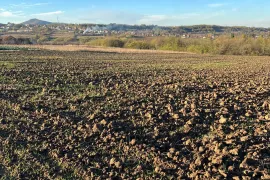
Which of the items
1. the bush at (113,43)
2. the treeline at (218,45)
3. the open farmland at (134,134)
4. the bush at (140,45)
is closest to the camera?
the open farmland at (134,134)

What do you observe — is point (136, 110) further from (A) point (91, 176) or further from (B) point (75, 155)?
(A) point (91, 176)

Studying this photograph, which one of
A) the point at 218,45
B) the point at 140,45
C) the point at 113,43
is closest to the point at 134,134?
the point at 218,45

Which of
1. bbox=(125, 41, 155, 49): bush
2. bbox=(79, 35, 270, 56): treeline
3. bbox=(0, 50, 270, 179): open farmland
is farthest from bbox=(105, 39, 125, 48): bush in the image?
bbox=(0, 50, 270, 179): open farmland

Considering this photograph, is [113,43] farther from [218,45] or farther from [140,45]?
[218,45]

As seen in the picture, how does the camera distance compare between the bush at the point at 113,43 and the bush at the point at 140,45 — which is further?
the bush at the point at 113,43

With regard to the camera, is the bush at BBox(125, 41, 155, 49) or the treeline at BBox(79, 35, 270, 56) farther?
the bush at BBox(125, 41, 155, 49)

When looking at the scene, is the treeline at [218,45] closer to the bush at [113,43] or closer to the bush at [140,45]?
the bush at [140,45]

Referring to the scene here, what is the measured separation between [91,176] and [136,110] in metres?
4.56

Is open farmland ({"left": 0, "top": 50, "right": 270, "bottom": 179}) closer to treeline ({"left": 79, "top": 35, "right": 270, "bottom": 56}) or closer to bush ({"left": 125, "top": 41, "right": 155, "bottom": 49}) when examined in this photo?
treeline ({"left": 79, "top": 35, "right": 270, "bottom": 56})

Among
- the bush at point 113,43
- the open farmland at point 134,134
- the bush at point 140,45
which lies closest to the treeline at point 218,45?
the bush at point 140,45

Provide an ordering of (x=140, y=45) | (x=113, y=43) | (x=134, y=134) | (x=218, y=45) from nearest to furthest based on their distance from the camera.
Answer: (x=134, y=134) < (x=218, y=45) < (x=140, y=45) < (x=113, y=43)

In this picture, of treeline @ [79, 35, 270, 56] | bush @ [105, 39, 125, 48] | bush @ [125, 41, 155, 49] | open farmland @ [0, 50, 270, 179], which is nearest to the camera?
open farmland @ [0, 50, 270, 179]

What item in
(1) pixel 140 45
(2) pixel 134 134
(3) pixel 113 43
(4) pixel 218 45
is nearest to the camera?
(2) pixel 134 134

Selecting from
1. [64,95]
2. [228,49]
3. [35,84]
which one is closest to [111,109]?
[64,95]
